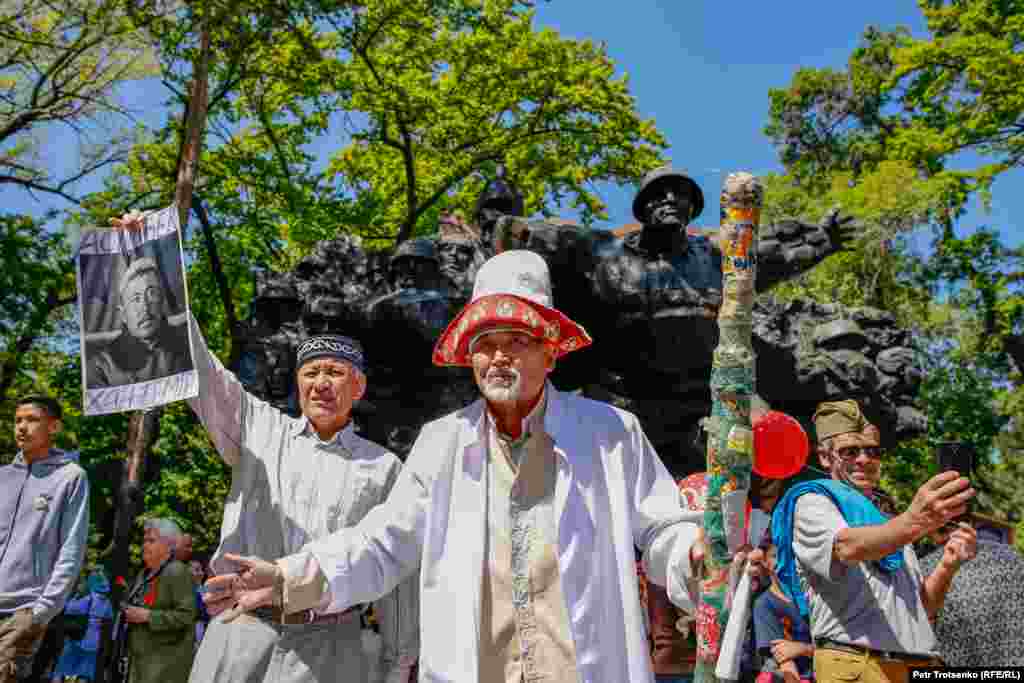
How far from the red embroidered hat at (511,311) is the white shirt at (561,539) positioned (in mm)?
220

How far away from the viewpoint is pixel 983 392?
82.1 ft

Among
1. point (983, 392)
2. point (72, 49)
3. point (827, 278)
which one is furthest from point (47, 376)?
point (983, 392)

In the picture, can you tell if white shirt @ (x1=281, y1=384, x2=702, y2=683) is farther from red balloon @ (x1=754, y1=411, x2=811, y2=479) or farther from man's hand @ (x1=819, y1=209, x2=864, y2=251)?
man's hand @ (x1=819, y1=209, x2=864, y2=251)

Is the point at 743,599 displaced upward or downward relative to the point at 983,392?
downward

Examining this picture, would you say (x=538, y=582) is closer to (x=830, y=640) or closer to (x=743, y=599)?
(x=743, y=599)

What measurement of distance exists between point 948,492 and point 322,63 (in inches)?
621

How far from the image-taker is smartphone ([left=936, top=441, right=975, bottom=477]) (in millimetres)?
3494

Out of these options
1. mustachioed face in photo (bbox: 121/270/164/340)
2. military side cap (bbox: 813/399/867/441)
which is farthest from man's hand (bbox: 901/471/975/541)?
mustachioed face in photo (bbox: 121/270/164/340)

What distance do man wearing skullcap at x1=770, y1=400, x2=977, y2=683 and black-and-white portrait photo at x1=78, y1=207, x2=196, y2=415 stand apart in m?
2.62

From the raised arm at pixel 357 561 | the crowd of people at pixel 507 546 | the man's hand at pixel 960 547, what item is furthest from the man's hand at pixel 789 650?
the raised arm at pixel 357 561

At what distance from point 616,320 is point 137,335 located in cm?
791

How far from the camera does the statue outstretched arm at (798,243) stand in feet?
39.1

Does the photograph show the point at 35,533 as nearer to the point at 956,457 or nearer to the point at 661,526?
A: the point at 661,526

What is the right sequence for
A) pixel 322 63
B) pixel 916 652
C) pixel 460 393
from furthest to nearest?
pixel 322 63 → pixel 460 393 → pixel 916 652
